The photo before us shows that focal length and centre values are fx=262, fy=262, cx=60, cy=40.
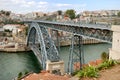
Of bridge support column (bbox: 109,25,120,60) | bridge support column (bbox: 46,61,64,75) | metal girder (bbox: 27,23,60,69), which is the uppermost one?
bridge support column (bbox: 109,25,120,60)

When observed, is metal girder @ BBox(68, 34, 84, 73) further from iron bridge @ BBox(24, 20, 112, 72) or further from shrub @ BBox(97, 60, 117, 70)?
shrub @ BBox(97, 60, 117, 70)

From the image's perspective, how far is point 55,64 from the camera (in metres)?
28.8

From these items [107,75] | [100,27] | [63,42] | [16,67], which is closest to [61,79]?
[107,75]

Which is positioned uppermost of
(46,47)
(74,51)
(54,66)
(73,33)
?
(73,33)

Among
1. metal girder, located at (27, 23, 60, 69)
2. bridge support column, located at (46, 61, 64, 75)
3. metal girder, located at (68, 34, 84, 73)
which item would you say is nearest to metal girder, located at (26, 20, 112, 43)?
metal girder, located at (68, 34, 84, 73)

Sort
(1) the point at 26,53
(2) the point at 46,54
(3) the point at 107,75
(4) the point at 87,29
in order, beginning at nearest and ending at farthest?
(3) the point at 107,75
(4) the point at 87,29
(2) the point at 46,54
(1) the point at 26,53

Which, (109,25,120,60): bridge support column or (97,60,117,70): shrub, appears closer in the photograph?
(97,60,117,70): shrub

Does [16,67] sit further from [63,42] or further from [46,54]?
[63,42]

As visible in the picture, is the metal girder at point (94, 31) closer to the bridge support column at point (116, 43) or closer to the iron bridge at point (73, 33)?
the iron bridge at point (73, 33)

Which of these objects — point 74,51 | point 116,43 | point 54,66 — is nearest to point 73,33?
point 74,51

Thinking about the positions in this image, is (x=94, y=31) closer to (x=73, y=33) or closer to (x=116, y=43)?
(x=73, y=33)

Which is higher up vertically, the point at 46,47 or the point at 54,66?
the point at 46,47

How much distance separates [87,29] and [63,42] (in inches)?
1550

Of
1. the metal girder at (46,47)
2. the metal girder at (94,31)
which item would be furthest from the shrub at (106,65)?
the metal girder at (46,47)
